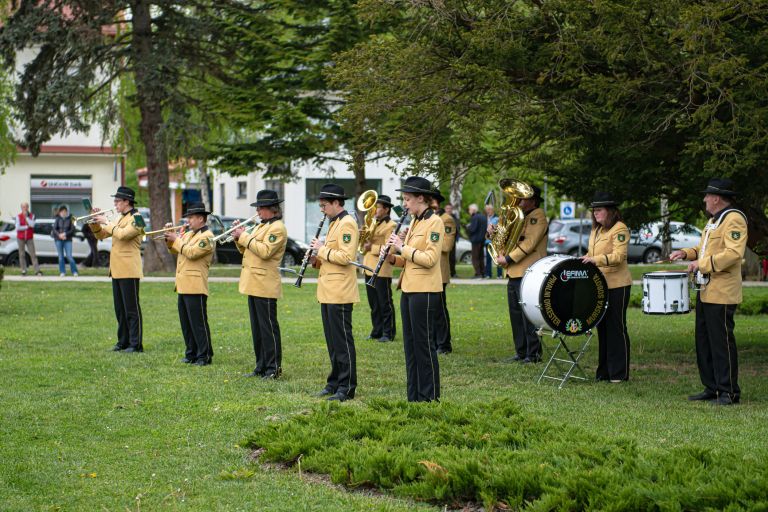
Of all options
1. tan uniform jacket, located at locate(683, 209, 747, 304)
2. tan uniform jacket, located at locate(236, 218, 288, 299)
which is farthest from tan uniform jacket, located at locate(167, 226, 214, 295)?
tan uniform jacket, located at locate(683, 209, 747, 304)

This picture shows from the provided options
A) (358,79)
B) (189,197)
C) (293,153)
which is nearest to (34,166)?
(189,197)

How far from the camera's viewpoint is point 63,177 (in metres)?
53.0

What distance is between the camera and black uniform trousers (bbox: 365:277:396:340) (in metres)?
16.3

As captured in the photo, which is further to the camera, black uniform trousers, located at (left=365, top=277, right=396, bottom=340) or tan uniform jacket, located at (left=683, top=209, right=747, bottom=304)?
black uniform trousers, located at (left=365, top=277, right=396, bottom=340)

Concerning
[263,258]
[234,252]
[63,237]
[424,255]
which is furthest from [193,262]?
[234,252]

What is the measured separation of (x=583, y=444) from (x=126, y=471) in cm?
322

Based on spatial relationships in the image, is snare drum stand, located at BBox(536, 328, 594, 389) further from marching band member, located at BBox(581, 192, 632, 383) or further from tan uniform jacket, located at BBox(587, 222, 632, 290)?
tan uniform jacket, located at BBox(587, 222, 632, 290)

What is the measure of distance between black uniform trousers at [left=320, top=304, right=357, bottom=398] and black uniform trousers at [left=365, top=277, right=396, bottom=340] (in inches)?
207

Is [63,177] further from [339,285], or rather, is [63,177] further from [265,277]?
[339,285]

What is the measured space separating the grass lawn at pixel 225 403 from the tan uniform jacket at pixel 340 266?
40.4 inches

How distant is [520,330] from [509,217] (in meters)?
1.60

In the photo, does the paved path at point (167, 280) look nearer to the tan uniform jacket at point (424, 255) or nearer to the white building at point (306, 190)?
the tan uniform jacket at point (424, 255)

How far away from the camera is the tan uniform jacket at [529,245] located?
13.6 m

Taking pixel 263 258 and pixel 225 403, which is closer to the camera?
pixel 225 403
